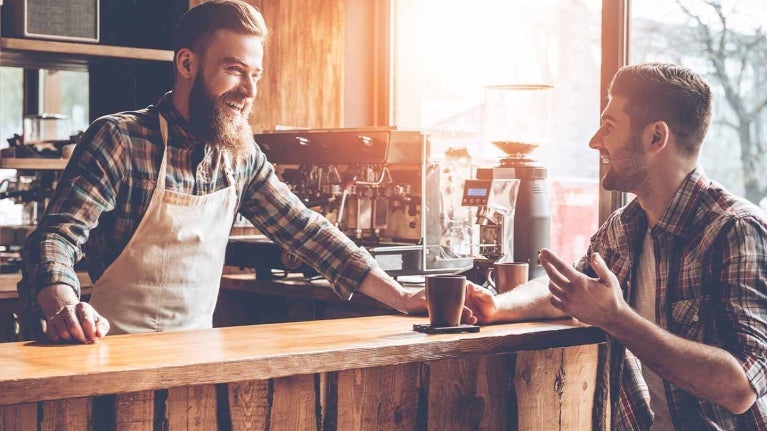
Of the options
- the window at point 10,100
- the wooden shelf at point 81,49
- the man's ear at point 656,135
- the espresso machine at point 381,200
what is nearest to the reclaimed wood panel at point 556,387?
the man's ear at point 656,135

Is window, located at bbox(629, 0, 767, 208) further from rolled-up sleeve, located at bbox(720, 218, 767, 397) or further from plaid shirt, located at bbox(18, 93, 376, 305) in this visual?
plaid shirt, located at bbox(18, 93, 376, 305)

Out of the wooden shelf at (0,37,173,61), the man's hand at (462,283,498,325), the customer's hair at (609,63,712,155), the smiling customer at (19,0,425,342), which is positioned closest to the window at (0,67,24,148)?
the wooden shelf at (0,37,173,61)

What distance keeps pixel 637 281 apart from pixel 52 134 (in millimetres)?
2895

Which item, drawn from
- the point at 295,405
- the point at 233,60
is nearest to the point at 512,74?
the point at 233,60

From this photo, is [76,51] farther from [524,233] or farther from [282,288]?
[524,233]

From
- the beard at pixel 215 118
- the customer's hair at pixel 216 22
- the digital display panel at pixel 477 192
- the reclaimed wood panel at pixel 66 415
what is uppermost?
the customer's hair at pixel 216 22

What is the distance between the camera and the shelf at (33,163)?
12.8 ft

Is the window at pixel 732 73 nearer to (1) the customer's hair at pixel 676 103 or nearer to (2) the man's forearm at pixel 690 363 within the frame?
(1) the customer's hair at pixel 676 103

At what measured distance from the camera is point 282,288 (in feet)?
12.5

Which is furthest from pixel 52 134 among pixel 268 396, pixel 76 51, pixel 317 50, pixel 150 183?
pixel 268 396

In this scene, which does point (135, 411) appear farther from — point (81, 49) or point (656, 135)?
point (81, 49)

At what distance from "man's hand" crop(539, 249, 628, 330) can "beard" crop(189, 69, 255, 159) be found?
1018 mm

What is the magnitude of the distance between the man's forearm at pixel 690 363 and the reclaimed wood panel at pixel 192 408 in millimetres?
858

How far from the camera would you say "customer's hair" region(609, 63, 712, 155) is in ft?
7.76
